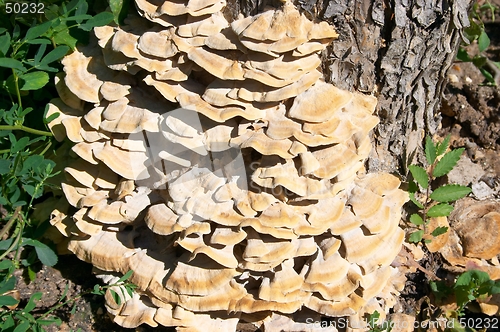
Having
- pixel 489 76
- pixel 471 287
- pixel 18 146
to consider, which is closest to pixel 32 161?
pixel 18 146

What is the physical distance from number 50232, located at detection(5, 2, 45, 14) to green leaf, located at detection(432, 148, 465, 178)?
10.7 feet

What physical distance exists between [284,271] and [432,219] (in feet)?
5.67

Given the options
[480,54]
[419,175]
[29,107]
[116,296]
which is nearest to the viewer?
[116,296]

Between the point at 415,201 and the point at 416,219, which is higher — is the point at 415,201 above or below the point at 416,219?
above

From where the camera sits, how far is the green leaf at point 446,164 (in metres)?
4.17

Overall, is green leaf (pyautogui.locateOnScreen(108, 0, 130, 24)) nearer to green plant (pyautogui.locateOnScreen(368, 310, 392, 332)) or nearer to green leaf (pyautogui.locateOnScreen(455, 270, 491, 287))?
green plant (pyautogui.locateOnScreen(368, 310, 392, 332))

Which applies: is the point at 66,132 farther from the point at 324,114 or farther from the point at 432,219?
the point at 432,219

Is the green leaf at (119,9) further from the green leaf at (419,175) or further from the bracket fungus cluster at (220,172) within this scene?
the green leaf at (419,175)

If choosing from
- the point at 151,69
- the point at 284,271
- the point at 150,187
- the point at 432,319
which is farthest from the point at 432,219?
the point at 151,69

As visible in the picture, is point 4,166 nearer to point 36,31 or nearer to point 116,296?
point 36,31

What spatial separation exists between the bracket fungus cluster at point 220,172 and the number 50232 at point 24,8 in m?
0.56

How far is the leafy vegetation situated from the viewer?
11.2 feet

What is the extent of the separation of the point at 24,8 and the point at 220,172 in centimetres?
197

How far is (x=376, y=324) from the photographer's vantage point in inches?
155
